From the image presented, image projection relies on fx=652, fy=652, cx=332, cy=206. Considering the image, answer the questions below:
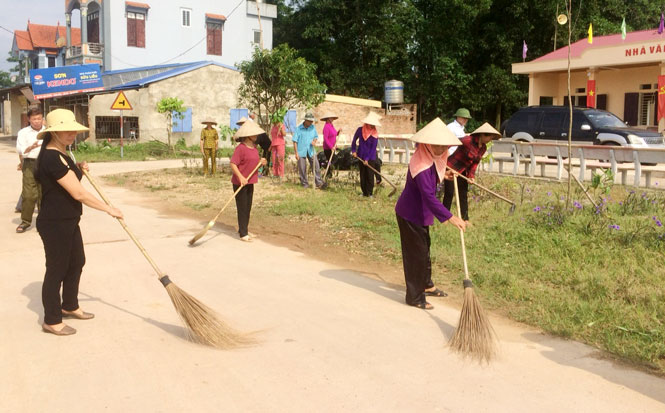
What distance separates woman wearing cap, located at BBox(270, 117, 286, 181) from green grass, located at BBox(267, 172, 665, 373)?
4387mm

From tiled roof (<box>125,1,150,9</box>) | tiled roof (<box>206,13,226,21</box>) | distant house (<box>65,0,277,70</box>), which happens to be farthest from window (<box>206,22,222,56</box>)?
tiled roof (<box>125,1,150,9</box>)

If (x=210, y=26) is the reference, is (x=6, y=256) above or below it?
below

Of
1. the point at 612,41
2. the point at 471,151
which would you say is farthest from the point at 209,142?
the point at 612,41

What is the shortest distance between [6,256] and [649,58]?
67.9ft

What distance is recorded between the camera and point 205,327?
469cm

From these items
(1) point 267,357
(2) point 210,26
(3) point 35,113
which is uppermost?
(2) point 210,26

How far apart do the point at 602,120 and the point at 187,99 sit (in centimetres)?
1774

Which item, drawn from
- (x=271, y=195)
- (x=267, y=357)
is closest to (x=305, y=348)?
(x=267, y=357)

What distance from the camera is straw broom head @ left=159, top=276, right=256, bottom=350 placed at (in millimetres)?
4652

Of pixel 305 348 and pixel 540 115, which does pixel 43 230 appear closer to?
pixel 305 348

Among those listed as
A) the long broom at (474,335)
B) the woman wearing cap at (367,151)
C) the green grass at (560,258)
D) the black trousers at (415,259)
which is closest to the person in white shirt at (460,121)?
the green grass at (560,258)

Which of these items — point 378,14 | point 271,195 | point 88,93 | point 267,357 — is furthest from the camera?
point 378,14

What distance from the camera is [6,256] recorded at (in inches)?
292

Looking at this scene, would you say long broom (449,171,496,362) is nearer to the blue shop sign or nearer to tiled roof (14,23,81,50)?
the blue shop sign
